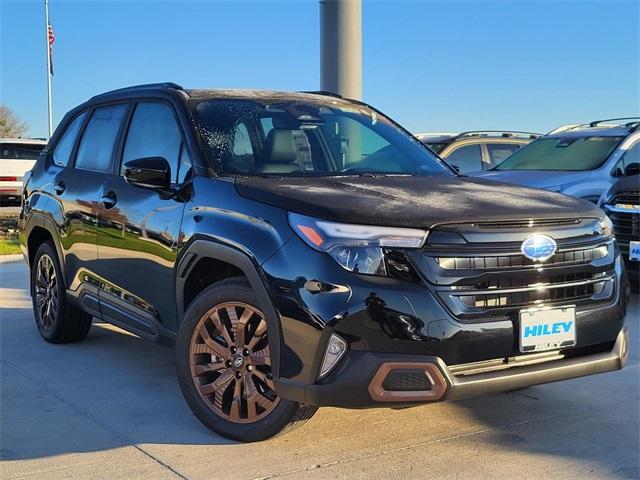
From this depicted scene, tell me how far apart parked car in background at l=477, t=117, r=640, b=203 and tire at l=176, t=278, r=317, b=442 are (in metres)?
5.00

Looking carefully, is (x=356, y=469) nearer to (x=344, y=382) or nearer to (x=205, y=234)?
(x=344, y=382)

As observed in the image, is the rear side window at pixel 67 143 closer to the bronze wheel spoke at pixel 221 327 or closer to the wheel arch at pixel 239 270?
the wheel arch at pixel 239 270

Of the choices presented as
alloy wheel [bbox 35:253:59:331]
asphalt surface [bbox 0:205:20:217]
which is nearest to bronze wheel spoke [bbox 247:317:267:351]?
alloy wheel [bbox 35:253:59:331]

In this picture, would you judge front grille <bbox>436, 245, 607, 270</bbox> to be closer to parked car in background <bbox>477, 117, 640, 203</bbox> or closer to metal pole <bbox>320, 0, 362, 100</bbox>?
parked car in background <bbox>477, 117, 640, 203</bbox>

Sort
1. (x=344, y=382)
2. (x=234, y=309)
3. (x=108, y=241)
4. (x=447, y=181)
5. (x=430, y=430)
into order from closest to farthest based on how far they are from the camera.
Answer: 1. (x=344, y=382)
2. (x=234, y=309)
3. (x=430, y=430)
4. (x=447, y=181)
5. (x=108, y=241)

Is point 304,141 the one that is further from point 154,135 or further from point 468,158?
point 468,158

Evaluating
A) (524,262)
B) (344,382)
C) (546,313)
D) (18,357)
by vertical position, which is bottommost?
(18,357)

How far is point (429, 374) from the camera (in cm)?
300

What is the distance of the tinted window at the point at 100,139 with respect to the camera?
4898 mm

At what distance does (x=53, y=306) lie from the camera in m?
5.49

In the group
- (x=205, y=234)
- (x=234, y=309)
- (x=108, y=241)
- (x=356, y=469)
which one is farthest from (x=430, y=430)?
(x=108, y=241)

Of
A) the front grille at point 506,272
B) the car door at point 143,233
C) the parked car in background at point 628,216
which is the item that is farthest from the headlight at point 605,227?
the parked car in background at point 628,216

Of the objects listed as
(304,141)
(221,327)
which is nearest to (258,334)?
(221,327)

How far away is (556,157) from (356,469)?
6.32 metres
